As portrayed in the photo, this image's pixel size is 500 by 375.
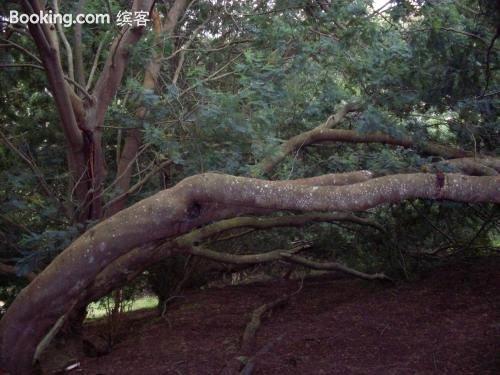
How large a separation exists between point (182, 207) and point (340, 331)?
2.76 m

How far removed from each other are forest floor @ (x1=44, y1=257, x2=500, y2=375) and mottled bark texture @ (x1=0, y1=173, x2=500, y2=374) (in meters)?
1.50

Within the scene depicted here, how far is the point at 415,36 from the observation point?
571cm

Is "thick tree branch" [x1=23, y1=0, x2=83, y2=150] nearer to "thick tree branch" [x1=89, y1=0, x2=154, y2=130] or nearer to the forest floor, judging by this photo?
"thick tree branch" [x1=89, y1=0, x2=154, y2=130]

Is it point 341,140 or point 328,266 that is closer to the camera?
point 341,140

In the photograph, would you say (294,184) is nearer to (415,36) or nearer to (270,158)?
(270,158)

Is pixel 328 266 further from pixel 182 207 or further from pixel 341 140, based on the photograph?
pixel 182 207

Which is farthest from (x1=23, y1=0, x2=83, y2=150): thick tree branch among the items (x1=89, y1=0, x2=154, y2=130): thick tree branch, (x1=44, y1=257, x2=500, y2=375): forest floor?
(x1=44, y1=257, x2=500, y2=375): forest floor

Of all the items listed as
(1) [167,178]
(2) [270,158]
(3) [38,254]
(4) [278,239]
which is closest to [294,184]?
(2) [270,158]

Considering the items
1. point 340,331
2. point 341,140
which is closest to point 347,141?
point 341,140

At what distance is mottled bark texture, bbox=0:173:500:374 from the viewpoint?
12.0ft

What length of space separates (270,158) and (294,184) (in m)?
1.19

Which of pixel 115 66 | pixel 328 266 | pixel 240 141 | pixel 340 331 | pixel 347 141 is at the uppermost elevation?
pixel 115 66

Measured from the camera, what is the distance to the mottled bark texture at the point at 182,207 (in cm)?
366

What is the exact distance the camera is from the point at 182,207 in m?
3.65
